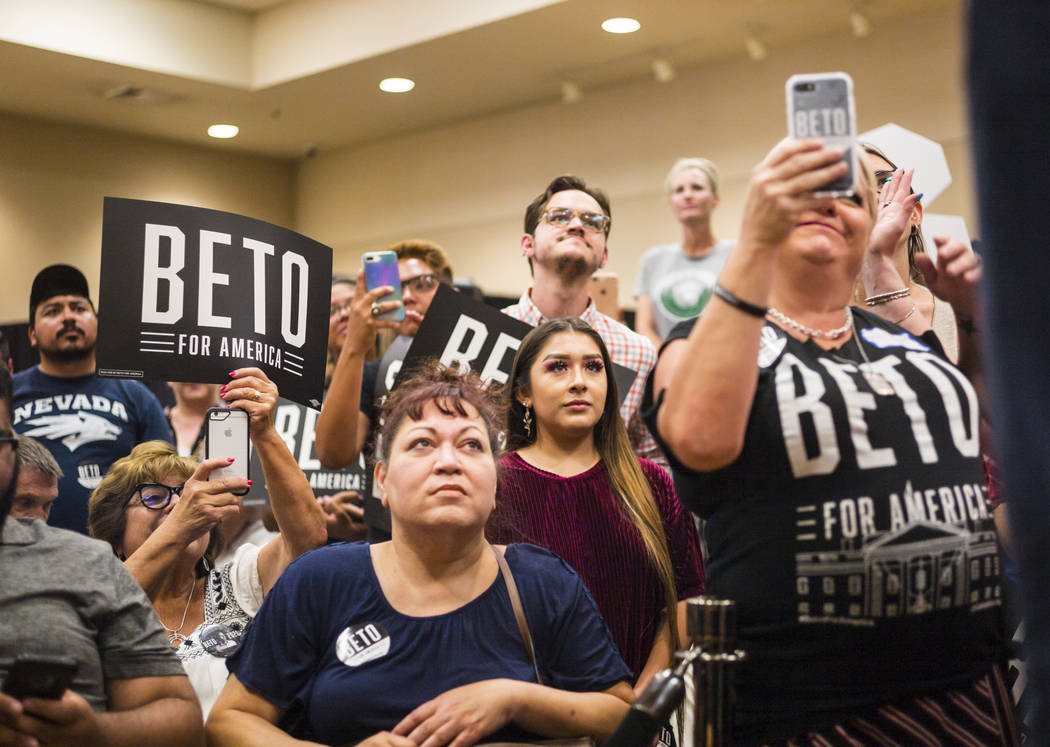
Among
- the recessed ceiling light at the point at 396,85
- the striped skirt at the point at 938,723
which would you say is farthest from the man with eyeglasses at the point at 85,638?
the recessed ceiling light at the point at 396,85

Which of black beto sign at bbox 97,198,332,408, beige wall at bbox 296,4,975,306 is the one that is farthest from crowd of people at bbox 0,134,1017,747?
beige wall at bbox 296,4,975,306

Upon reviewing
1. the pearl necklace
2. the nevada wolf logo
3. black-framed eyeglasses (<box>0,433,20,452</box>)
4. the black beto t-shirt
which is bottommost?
the black beto t-shirt

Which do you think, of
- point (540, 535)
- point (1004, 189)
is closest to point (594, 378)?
point (540, 535)

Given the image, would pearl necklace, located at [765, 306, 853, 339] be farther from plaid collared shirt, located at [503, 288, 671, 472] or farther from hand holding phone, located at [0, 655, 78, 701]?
plaid collared shirt, located at [503, 288, 671, 472]

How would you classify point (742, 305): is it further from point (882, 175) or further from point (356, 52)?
point (356, 52)

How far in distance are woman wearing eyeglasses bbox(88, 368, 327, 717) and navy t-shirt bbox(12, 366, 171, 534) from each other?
3.17ft

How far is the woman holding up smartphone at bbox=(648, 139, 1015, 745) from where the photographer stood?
60.3 inches

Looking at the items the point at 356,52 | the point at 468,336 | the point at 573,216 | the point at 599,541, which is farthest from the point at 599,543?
the point at 356,52

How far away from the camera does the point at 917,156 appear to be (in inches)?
119

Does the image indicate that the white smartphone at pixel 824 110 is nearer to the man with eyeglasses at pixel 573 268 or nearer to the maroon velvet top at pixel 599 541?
the maroon velvet top at pixel 599 541

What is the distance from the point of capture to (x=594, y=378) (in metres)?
2.85

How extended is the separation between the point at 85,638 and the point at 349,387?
145 centimetres

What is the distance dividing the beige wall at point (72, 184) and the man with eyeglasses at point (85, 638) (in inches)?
273

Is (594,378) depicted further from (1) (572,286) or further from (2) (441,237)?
(2) (441,237)
